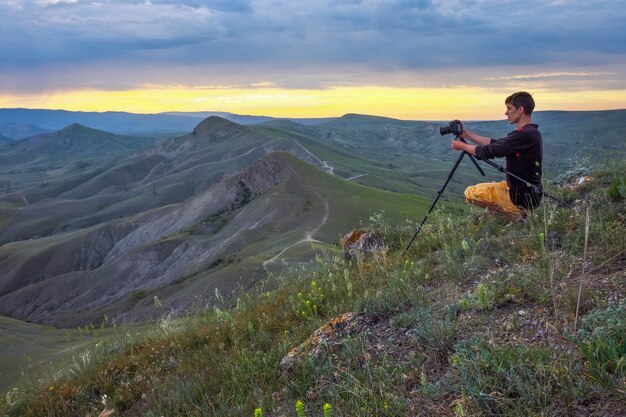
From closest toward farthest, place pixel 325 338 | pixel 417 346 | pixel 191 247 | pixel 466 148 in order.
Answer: pixel 417 346, pixel 325 338, pixel 466 148, pixel 191 247

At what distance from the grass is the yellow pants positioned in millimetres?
297

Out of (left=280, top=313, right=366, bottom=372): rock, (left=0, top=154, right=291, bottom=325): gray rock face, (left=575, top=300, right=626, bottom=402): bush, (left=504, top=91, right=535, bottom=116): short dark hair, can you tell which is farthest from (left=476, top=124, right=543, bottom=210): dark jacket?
(left=0, top=154, right=291, bottom=325): gray rock face

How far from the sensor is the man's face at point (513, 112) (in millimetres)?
7270

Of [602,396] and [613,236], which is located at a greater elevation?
[613,236]

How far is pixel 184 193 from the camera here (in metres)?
162

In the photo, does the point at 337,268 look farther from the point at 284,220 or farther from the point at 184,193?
the point at 184,193

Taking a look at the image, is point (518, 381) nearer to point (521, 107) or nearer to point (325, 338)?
point (325, 338)

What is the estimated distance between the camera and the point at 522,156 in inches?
285

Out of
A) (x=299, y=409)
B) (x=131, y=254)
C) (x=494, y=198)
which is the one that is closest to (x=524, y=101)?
(x=494, y=198)

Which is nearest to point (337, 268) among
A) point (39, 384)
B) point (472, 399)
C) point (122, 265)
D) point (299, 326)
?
point (299, 326)

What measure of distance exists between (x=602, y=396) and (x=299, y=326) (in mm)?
3195

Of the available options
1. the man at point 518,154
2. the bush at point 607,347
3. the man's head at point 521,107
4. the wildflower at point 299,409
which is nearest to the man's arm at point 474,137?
the man at point 518,154

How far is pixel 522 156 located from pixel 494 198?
0.79 meters

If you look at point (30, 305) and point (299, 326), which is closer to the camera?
point (299, 326)
